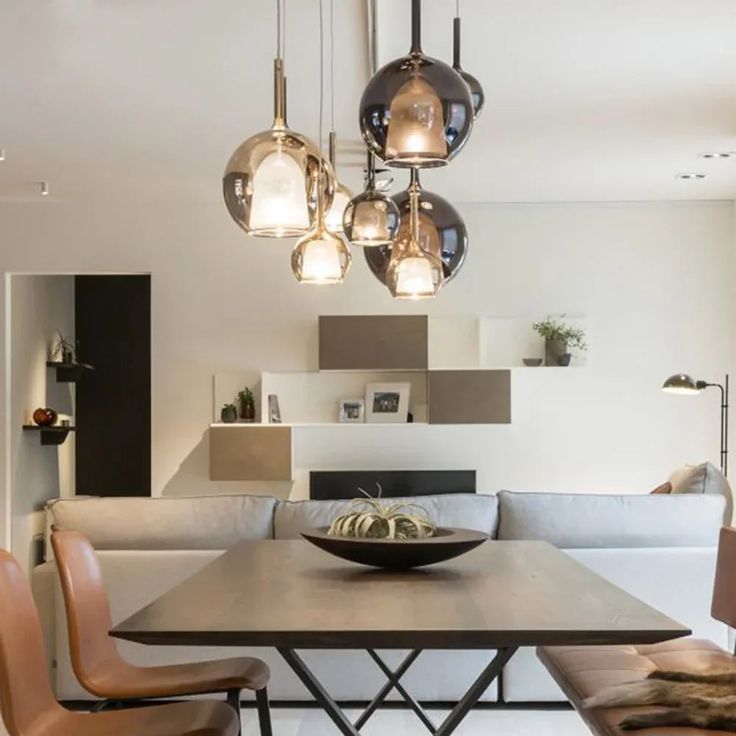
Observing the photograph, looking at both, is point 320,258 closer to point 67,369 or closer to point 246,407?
point 246,407

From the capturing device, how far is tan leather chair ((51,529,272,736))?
3031 millimetres

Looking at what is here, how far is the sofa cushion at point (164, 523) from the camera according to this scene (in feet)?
15.3

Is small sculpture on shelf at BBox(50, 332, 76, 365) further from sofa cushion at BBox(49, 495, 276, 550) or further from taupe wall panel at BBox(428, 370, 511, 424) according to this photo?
sofa cushion at BBox(49, 495, 276, 550)

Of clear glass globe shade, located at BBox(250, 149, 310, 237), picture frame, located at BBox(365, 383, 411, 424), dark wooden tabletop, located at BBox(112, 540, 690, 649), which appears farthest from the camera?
picture frame, located at BBox(365, 383, 411, 424)

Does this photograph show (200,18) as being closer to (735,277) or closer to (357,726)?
(357,726)

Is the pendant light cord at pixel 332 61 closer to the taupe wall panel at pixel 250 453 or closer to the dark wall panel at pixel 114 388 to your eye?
the taupe wall panel at pixel 250 453

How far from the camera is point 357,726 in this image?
3596mm

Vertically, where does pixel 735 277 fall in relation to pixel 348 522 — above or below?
above

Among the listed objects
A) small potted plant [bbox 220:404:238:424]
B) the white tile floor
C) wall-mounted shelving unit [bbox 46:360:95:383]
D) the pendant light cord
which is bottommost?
the white tile floor

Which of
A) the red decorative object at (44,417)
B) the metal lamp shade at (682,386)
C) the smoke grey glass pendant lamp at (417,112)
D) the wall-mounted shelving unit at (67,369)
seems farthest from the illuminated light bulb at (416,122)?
the wall-mounted shelving unit at (67,369)

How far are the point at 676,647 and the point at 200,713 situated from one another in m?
1.44

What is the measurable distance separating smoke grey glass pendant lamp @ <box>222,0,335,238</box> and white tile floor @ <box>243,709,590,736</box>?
2.45 meters

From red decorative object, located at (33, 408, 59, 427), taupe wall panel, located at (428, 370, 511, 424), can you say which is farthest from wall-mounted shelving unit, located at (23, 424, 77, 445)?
taupe wall panel, located at (428, 370, 511, 424)

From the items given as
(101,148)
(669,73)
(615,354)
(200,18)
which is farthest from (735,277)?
(200,18)
